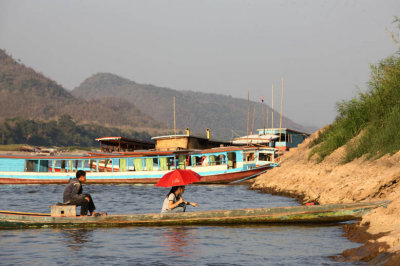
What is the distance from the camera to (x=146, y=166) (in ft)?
141

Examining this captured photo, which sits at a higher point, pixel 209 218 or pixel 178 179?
pixel 178 179

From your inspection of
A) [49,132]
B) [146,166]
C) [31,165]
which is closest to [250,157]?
[146,166]

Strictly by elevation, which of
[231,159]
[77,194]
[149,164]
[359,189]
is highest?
[231,159]

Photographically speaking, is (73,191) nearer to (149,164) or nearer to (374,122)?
(374,122)

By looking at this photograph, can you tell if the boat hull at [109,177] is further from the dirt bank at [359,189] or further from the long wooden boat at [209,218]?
the long wooden boat at [209,218]

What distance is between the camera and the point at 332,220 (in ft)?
47.9

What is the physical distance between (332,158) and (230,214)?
1122cm

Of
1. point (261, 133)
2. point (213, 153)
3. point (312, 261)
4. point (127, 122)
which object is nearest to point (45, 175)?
point (213, 153)

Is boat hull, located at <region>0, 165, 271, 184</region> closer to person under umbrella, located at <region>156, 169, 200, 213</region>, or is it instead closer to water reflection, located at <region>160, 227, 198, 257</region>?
person under umbrella, located at <region>156, 169, 200, 213</region>

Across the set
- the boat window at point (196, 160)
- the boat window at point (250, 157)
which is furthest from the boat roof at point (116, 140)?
the boat window at point (250, 157)

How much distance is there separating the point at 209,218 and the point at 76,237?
369 centimetres

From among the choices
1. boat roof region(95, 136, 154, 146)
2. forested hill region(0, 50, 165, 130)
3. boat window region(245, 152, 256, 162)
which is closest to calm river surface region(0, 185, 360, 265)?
boat window region(245, 152, 256, 162)

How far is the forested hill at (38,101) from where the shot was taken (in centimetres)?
14100

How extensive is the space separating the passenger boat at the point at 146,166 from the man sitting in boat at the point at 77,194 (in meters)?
23.6
